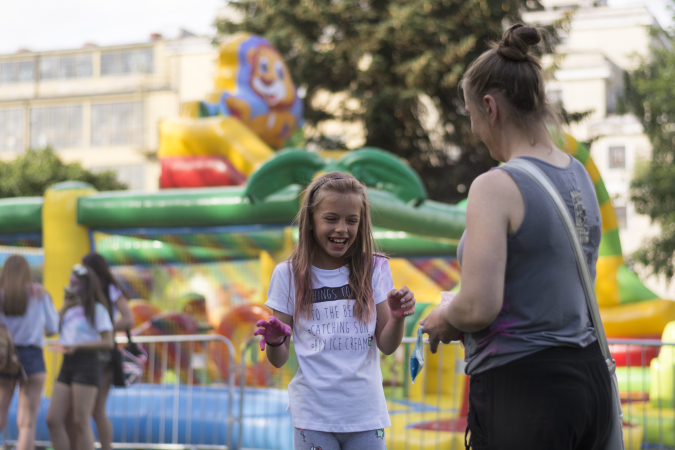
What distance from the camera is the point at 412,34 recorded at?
16125 mm

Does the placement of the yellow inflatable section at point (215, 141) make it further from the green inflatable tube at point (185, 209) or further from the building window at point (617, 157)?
the building window at point (617, 157)

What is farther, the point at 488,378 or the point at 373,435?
the point at 373,435

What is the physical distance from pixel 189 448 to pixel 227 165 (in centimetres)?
493

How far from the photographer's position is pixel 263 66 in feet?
38.2

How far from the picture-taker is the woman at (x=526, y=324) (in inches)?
73.4

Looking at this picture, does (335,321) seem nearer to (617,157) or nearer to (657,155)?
(657,155)

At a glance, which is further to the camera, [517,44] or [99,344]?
[99,344]

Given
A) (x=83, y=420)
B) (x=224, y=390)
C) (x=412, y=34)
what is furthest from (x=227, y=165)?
(x=412, y=34)

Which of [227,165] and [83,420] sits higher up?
[227,165]

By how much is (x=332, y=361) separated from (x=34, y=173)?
1230 inches

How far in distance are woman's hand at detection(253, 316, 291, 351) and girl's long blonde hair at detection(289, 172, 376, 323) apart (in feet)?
0.61

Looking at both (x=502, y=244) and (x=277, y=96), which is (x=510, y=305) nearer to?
(x=502, y=244)

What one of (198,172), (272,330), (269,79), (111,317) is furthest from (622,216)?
(272,330)

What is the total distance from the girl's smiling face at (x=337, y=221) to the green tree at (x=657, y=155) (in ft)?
55.6
